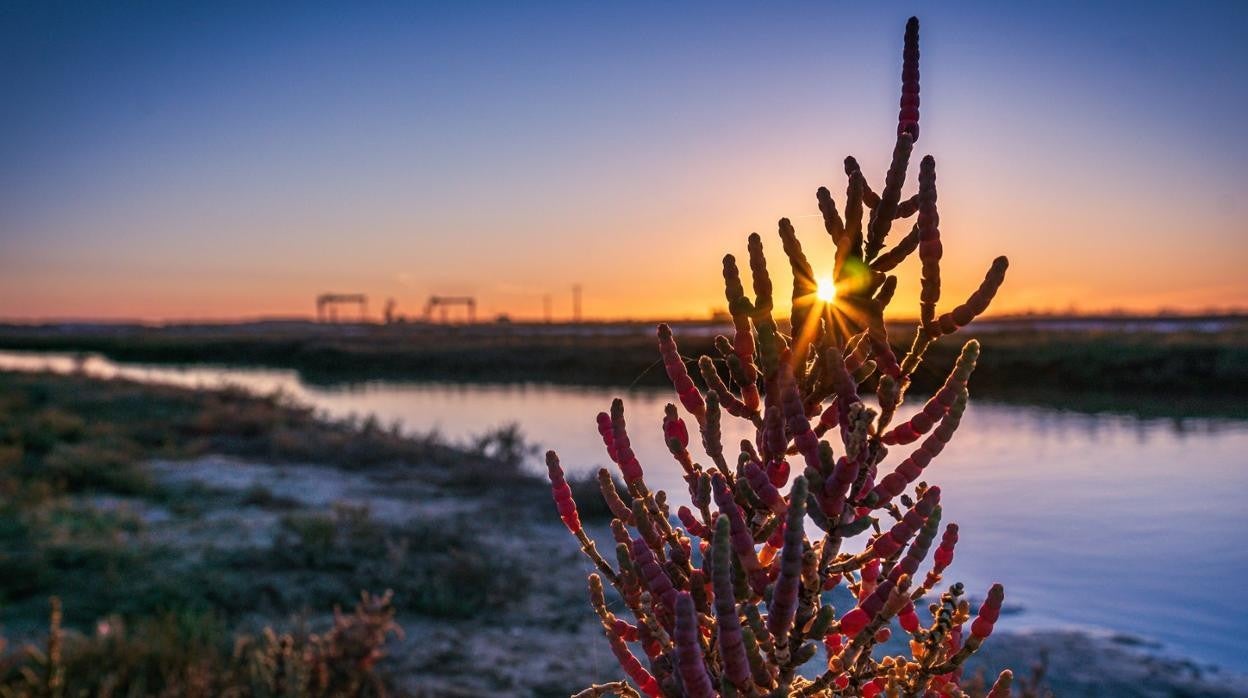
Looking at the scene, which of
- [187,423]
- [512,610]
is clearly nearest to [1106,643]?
[512,610]

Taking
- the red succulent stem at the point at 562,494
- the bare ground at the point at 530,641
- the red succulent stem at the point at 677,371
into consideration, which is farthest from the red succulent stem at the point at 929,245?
the bare ground at the point at 530,641

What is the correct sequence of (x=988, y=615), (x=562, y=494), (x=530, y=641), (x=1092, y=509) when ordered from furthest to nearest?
(x=1092, y=509) → (x=530, y=641) → (x=562, y=494) → (x=988, y=615)

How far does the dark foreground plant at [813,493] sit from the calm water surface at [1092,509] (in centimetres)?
952

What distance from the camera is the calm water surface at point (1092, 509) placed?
10.7m

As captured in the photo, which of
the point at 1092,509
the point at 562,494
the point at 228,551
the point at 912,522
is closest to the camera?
the point at 912,522

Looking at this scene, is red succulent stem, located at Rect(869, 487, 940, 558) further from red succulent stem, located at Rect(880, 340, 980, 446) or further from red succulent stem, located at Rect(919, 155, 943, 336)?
red succulent stem, located at Rect(919, 155, 943, 336)

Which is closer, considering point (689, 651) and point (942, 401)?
point (689, 651)

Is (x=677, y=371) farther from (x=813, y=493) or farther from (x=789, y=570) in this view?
(x=789, y=570)

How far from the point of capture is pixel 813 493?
1.30m

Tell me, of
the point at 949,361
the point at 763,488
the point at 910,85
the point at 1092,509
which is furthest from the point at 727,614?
the point at 949,361

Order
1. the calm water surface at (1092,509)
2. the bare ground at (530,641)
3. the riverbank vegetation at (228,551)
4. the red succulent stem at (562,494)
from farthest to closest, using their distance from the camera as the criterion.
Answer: the calm water surface at (1092,509) < the bare ground at (530,641) < the riverbank vegetation at (228,551) < the red succulent stem at (562,494)

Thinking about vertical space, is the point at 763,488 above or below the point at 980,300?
below

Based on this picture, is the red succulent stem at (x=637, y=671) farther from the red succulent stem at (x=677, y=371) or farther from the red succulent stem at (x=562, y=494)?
the red succulent stem at (x=677, y=371)

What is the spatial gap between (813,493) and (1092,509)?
17081 mm
